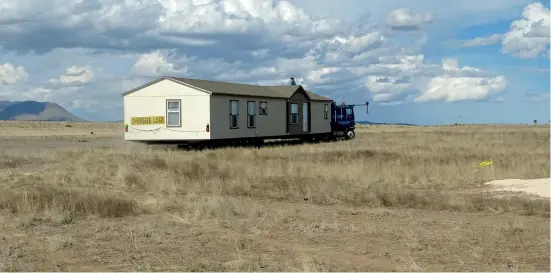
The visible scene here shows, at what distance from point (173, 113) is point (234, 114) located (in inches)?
110

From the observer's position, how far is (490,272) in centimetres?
619

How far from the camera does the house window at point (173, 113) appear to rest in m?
25.8

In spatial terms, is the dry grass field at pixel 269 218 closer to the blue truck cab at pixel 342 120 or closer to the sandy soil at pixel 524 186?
the sandy soil at pixel 524 186

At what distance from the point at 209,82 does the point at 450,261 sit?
22.6m

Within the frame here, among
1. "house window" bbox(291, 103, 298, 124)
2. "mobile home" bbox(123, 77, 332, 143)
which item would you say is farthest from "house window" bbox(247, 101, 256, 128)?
"house window" bbox(291, 103, 298, 124)

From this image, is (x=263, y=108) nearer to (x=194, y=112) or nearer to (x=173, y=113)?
(x=194, y=112)

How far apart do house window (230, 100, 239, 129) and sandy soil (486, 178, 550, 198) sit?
14.4 meters

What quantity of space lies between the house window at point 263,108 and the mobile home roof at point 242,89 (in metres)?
0.40

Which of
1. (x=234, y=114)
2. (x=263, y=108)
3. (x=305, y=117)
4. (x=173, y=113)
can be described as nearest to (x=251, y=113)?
(x=263, y=108)

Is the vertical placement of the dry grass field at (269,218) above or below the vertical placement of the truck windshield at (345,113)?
below

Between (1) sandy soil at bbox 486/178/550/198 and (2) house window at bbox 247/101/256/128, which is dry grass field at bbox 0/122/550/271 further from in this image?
(2) house window at bbox 247/101/256/128

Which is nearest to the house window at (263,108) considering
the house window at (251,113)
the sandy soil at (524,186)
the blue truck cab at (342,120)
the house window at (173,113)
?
the house window at (251,113)

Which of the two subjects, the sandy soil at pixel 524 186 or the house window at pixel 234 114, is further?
the house window at pixel 234 114

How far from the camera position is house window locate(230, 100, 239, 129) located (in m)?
26.9
